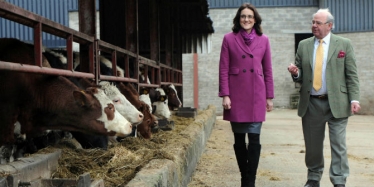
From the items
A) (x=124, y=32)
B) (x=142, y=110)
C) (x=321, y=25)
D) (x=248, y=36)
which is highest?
(x=124, y=32)

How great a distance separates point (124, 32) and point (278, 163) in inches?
379

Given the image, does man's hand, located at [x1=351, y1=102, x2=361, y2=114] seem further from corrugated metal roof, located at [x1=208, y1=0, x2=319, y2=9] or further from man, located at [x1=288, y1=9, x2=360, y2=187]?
corrugated metal roof, located at [x1=208, y1=0, x2=319, y2=9]

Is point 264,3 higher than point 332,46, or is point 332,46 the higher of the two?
point 264,3

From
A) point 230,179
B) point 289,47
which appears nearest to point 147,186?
point 230,179

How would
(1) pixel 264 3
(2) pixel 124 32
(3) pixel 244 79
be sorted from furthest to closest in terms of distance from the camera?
(1) pixel 264 3 → (2) pixel 124 32 → (3) pixel 244 79

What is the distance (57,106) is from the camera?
248 inches

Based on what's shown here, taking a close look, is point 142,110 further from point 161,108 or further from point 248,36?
point 161,108

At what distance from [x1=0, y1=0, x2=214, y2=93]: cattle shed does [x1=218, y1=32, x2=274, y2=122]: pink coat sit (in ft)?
5.33

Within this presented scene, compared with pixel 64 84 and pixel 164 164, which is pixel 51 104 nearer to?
pixel 64 84

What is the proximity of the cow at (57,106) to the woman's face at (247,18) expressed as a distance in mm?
1604

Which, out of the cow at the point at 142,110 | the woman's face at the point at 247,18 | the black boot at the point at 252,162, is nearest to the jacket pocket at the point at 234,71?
the woman's face at the point at 247,18

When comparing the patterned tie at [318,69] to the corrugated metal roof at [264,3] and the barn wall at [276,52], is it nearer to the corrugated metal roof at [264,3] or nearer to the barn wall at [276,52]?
the barn wall at [276,52]

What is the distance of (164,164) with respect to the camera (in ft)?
15.8

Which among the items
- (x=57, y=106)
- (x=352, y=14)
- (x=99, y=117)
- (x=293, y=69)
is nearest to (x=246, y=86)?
(x=293, y=69)
